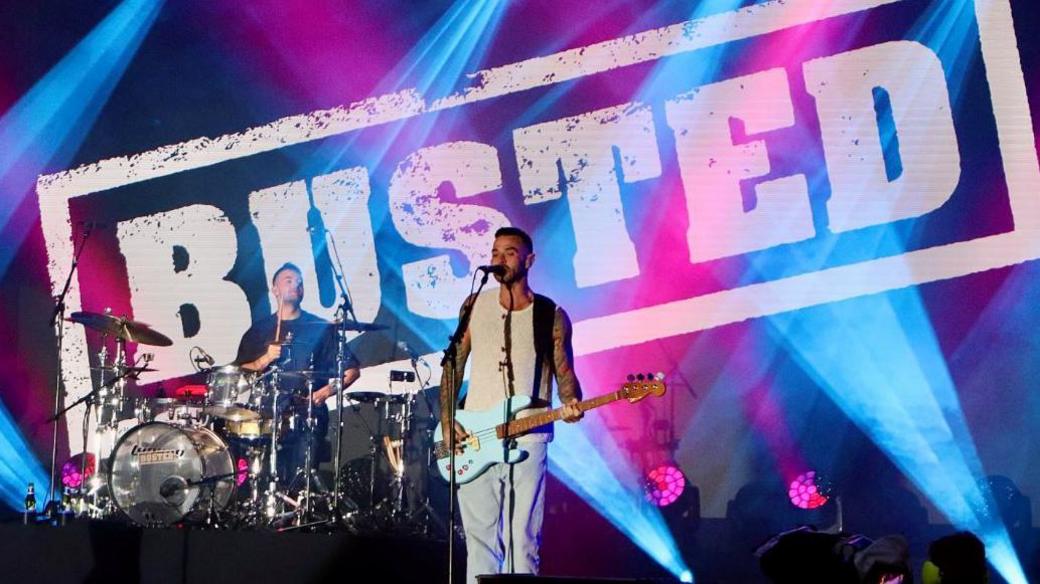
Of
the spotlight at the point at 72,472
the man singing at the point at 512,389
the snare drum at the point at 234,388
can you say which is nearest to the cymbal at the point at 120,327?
the snare drum at the point at 234,388

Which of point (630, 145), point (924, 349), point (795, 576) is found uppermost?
point (630, 145)

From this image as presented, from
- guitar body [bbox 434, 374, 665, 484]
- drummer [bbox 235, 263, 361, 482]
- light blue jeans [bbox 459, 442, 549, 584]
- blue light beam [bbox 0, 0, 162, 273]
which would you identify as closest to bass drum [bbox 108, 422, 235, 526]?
drummer [bbox 235, 263, 361, 482]

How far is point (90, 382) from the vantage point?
9602 mm

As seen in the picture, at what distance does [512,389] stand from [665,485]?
3.44 m

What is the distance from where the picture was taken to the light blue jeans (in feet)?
17.5

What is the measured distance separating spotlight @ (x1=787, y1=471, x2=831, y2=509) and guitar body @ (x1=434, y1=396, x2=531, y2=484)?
3.77 metres

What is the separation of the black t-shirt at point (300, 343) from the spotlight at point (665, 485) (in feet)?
7.77

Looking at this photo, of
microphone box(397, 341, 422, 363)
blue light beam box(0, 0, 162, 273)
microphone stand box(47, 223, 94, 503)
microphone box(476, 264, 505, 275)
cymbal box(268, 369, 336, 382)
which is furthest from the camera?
blue light beam box(0, 0, 162, 273)

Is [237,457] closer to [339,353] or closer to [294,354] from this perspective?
[294,354]

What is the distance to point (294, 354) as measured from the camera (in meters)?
8.94

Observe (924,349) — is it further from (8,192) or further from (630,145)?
(8,192)

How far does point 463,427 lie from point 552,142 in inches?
170

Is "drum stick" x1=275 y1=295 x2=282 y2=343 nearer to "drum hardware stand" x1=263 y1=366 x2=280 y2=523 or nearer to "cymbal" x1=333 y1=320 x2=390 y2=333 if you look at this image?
"drum hardware stand" x1=263 y1=366 x2=280 y2=523

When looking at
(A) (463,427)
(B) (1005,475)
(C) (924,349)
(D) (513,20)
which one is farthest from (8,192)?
(B) (1005,475)
